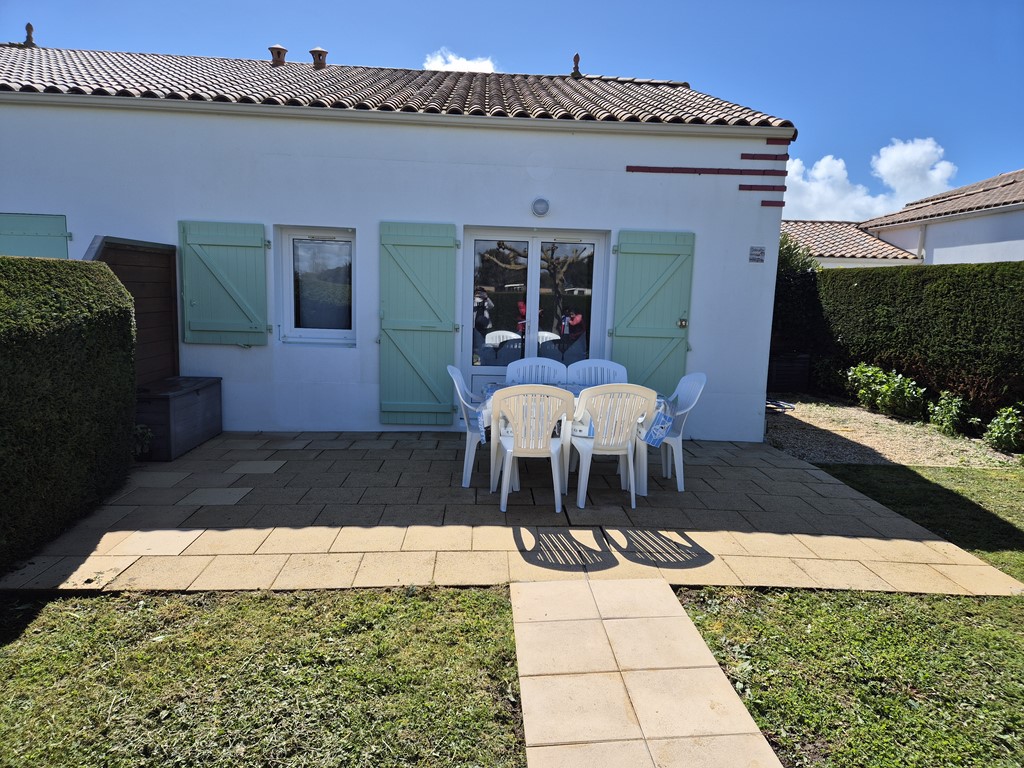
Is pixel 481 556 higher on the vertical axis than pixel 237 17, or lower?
lower

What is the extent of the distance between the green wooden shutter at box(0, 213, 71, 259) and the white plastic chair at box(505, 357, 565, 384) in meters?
4.70

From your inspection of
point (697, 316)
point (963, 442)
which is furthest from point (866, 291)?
point (697, 316)

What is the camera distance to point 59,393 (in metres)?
3.66

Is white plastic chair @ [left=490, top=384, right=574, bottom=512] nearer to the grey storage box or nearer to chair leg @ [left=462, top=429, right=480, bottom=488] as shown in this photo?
chair leg @ [left=462, top=429, right=480, bottom=488]

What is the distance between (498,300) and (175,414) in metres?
3.31

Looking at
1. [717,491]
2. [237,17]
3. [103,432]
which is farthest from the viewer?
[237,17]

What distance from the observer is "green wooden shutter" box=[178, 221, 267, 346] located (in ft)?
20.7

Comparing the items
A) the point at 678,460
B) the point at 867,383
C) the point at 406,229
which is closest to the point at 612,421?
the point at 678,460

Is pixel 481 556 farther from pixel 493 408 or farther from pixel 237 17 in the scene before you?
pixel 237 17

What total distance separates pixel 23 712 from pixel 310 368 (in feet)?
14.9

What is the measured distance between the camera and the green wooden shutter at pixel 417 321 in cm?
640

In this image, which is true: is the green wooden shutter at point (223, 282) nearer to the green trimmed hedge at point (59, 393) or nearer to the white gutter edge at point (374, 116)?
the white gutter edge at point (374, 116)

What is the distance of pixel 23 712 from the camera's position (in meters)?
2.23

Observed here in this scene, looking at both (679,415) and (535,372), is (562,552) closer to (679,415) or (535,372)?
(679,415)
